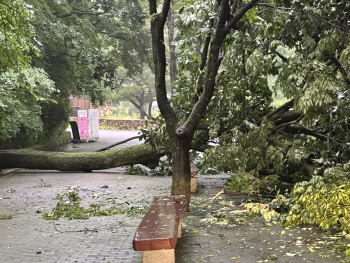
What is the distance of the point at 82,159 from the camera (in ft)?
47.1

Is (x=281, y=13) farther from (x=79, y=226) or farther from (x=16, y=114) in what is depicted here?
(x=16, y=114)

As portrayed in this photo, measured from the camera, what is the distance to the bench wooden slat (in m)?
4.29

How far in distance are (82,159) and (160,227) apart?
394 inches

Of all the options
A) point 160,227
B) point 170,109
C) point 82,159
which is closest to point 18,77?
point 82,159

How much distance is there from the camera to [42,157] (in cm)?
1470

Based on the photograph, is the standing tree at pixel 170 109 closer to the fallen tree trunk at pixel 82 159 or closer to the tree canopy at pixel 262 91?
the tree canopy at pixel 262 91

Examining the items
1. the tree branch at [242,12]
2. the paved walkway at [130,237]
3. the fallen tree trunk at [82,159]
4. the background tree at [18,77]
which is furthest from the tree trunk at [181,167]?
the fallen tree trunk at [82,159]

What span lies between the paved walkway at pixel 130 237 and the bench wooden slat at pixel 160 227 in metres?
0.51

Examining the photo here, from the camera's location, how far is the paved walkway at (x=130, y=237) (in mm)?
5387

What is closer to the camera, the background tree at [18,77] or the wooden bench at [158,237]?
the wooden bench at [158,237]

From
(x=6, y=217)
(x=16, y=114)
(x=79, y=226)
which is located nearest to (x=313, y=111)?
(x=79, y=226)

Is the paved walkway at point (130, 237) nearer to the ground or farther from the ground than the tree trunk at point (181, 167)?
nearer to the ground

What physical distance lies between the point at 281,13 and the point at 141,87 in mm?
40252

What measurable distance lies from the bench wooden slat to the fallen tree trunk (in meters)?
7.13
